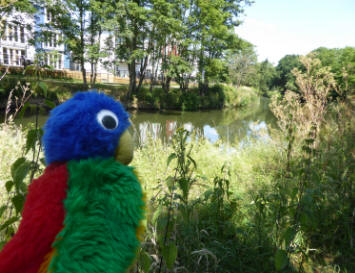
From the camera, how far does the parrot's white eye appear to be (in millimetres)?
806

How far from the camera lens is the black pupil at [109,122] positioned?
81cm

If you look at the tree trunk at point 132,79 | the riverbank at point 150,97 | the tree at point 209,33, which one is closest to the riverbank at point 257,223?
the riverbank at point 150,97

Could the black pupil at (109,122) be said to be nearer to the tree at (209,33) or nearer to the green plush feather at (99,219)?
the green plush feather at (99,219)

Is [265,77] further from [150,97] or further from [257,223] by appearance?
[257,223]

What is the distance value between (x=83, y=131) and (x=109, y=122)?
3.5 inches

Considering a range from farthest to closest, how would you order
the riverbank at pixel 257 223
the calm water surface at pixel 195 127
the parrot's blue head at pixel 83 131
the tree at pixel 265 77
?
the tree at pixel 265 77
the calm water surface at pixel 195 127
the riverbank at pixel 257 223
the parrot's blue head at pixel 83 131

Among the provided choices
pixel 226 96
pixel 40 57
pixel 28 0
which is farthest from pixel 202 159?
pixel 226 96

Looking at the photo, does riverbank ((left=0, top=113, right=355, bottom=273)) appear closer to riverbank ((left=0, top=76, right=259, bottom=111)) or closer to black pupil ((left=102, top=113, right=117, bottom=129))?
black pupil ((left=102, top=113, right=117, bottom=129))

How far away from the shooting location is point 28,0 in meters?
12.1

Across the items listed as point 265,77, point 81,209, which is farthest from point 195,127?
point 265,77

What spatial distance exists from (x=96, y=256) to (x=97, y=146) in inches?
13.2

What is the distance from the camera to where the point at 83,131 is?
31.0 inches

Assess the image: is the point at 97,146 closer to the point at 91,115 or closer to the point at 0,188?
the point at 91,115

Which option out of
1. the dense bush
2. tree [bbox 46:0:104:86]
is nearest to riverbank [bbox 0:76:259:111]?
the dense bush
